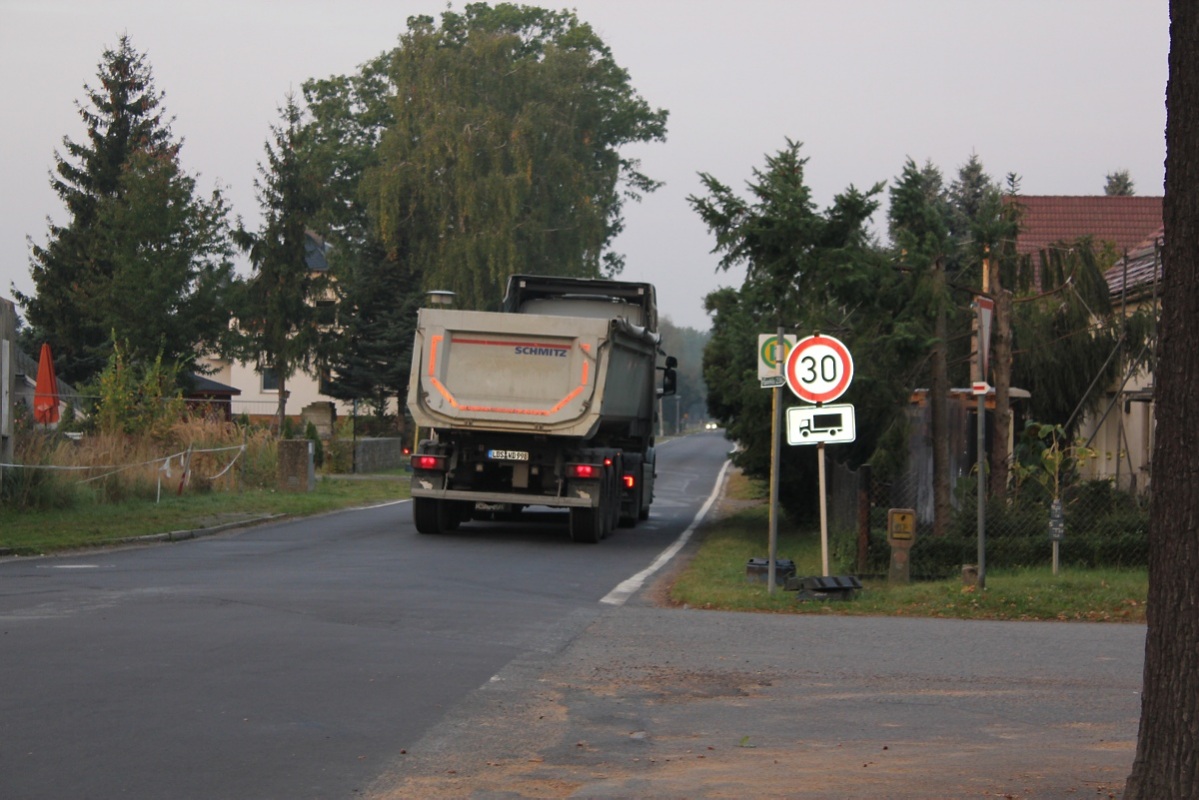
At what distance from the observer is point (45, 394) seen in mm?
27641

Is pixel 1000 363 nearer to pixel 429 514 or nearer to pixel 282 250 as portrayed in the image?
pixel 429 514

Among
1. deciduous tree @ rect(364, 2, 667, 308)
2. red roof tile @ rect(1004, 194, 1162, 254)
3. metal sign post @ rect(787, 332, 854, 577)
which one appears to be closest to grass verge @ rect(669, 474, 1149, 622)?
metal sign post @ rect(787, 332, 854, 577)

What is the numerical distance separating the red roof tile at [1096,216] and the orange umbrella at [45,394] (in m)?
23.7

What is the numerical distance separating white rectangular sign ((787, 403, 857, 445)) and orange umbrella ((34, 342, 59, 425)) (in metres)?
17.3

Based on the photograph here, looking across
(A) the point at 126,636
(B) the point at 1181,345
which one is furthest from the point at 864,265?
(B) the point at 1181,345

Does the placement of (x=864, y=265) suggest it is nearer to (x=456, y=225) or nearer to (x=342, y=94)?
(x=456, y=225)

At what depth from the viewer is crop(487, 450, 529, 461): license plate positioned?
20.6 m

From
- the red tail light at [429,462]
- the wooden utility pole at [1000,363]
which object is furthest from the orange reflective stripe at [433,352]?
the wooden utility pole at [1000,363]

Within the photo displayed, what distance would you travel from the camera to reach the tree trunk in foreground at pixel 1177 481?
16.1ft

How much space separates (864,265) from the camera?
1697cm

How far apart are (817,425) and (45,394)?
59.7 feet

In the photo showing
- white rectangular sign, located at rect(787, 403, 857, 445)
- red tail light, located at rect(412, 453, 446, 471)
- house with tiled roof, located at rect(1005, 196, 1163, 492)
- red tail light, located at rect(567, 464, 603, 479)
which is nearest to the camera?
white rectangular sign, located at rect(787, 403, 857, 445)

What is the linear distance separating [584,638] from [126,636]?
3250mm

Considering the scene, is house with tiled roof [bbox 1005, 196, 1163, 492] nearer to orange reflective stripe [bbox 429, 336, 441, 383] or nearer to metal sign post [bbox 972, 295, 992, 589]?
Result: metal sign post [bbox 972, 295, 992, 589]
